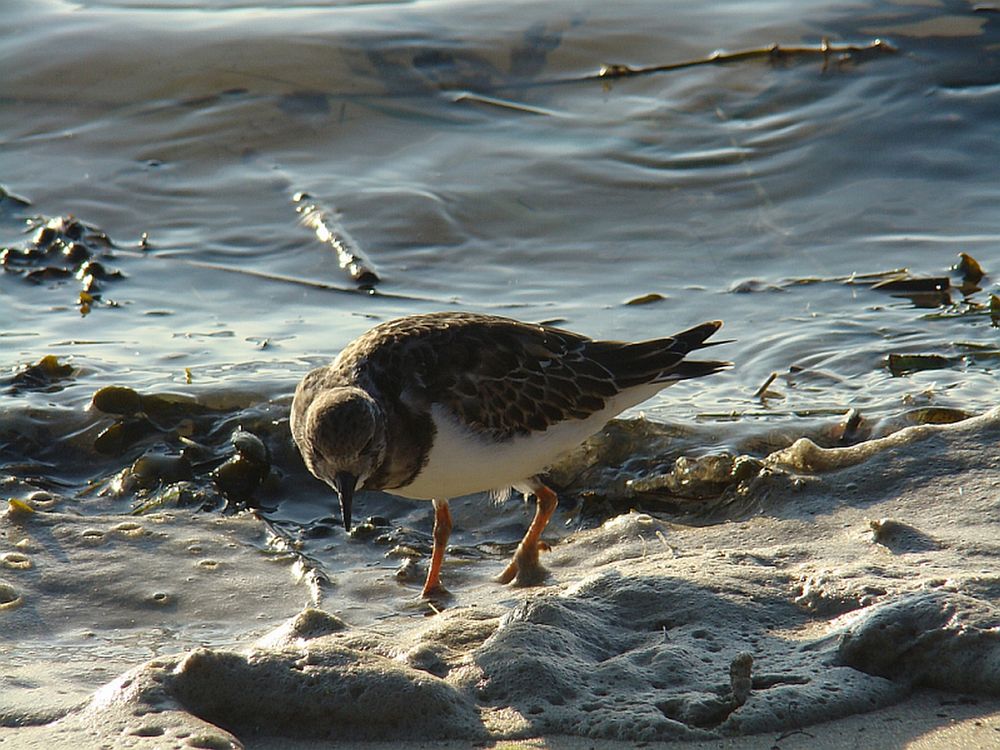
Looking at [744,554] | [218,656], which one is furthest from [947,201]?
[218,656]

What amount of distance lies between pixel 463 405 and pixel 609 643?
38.1 inches

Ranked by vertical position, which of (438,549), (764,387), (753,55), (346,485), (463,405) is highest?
(753,55)

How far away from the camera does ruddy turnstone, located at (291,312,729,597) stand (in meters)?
3.56

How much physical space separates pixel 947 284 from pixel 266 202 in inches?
131

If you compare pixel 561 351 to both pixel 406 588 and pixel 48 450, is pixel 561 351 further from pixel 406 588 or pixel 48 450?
pixel 48 450

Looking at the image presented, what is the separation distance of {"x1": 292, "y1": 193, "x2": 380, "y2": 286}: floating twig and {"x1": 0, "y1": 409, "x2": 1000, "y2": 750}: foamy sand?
2384 mm

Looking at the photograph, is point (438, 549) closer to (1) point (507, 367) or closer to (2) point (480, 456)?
(2) point (480, 456)

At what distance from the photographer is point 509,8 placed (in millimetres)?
8883

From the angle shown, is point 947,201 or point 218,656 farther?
point 947,201

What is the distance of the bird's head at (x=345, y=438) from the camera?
3471 mm

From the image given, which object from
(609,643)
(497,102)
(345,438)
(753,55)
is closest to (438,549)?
(345,438)

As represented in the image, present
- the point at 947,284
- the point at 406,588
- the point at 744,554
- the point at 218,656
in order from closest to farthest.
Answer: the point at 218,656
the point at 744,554
the point at 406,588
the point at 947,284

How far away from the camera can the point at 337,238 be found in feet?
21.5

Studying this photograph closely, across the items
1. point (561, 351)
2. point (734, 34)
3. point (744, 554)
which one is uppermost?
point (734, 34)
